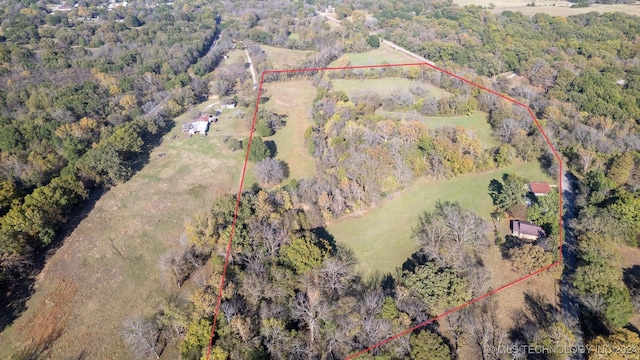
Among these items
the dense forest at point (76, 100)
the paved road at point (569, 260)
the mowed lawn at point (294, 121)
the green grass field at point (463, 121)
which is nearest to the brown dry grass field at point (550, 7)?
the green grass field at point (463, 121)

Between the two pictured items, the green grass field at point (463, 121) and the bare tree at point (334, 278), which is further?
the green grass field at point (463, 121)

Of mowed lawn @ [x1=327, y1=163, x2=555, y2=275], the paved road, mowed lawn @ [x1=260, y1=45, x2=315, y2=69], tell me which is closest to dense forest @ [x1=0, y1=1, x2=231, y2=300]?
mowed lawn @ [x1=260, y1=45, x2=315, y2=69]

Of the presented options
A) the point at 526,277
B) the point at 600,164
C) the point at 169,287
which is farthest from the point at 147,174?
the point at 600,164

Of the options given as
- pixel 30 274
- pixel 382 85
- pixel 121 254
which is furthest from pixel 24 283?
pixel 382 85

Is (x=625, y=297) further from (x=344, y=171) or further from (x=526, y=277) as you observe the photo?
(x=344, y=171)

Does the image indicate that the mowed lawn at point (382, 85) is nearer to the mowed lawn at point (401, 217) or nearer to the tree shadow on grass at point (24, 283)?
the mowed lawn at point (401, 217)
